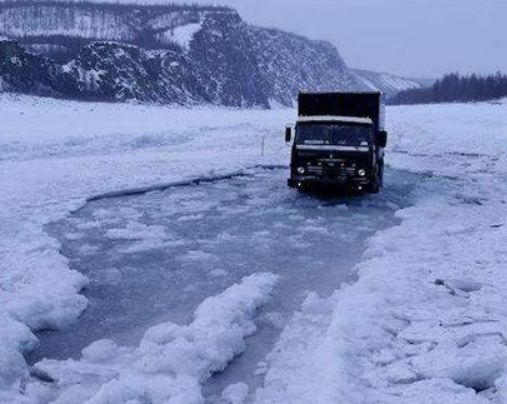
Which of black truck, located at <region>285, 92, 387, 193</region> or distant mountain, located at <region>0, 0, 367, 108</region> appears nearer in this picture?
black truck, located at <region>285, 92, 387, 193</region>

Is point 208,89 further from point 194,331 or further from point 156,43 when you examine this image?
point 194,331

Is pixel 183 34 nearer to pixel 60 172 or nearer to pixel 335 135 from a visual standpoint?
pixel 60 172

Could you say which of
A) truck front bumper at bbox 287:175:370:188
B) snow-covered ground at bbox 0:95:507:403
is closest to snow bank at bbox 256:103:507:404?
snow-covered ground at bbox 0:95:507:403

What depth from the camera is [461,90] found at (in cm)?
14938

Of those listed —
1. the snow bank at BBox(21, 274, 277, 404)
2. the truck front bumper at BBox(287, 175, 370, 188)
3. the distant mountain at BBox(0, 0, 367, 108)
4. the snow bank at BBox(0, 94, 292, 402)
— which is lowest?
the snow bank at BBox(0, 94, 292, 402)

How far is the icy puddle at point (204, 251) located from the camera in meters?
7.29

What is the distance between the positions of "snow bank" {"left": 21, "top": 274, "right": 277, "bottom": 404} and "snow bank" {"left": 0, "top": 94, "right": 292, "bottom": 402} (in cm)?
48

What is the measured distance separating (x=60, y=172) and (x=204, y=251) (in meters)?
10.0

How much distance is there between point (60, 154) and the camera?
84.7ft

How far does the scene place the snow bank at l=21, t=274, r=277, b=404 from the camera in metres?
5.43

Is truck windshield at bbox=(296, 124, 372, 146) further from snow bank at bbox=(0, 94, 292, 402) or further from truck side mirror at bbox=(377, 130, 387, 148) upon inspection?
snow bank at bbox=(0, 94, 292, 402)

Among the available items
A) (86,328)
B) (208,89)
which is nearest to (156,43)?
(208,89)

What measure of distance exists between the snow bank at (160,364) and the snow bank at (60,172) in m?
0.48

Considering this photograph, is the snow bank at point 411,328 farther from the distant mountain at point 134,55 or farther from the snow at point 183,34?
the snow at point 183,34
